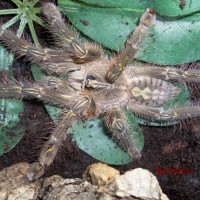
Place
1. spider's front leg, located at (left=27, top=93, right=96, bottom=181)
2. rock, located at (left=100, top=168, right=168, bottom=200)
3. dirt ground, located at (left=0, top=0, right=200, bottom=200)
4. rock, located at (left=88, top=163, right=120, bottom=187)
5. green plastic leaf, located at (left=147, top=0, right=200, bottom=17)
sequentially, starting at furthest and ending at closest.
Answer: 1. dirt ground, located at (left=0, top=0, right=200, bottom=200)
2. spider's front leg, located at (left=27, top=93, right=96, bottom=181)
3. rock, located at (left=88, top=163, right=120, bottom=187)
4. green plastic leaf, located at (left=147, top=0, right=200, bottom=17)
5. rock, located at (left=100, top=168, right=168, bottom=200)

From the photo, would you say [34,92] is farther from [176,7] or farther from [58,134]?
[176,7]

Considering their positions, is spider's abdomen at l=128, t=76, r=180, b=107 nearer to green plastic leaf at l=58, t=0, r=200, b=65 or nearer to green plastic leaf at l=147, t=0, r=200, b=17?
green plastic leaf at l=58, t=0, r=200, b=65

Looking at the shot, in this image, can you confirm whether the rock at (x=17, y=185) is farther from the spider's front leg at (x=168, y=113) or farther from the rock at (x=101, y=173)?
the spider's front leg at (x=168, y=113)

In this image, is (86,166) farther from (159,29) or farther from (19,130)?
(159,29)

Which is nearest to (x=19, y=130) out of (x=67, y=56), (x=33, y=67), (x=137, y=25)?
(x=33, y=67)

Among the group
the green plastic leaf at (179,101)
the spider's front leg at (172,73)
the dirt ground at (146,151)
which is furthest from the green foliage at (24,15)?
the green plastic leaf at (179,101)

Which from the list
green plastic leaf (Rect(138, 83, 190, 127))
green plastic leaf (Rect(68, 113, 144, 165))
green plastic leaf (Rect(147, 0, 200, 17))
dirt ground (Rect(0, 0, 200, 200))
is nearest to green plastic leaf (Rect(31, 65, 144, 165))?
green plastic leaf (Rect(68, 113, 144, 165))

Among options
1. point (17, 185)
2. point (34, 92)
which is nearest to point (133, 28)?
point (34, 92)
